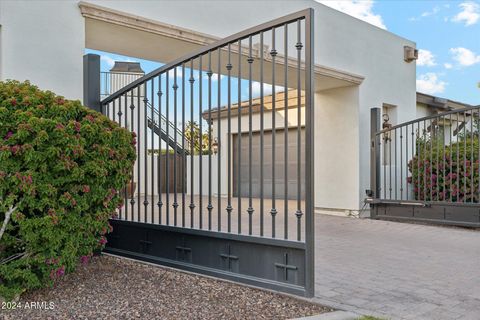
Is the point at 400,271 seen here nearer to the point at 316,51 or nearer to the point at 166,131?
the point at 166,131

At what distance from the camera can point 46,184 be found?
3254 millimetres

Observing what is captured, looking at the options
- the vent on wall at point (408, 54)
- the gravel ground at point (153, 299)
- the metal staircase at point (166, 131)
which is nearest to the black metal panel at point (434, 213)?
the vent on wall at point (408, 54)

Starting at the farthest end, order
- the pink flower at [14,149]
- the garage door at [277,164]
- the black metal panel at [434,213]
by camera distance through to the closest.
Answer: the garage door at [277,164] → the black metal panel at [434,213] → the pink flower at [14,149]

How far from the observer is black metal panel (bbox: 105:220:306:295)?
3.62 metres

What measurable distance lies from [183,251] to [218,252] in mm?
483

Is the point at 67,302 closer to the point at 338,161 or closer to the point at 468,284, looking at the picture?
the point at 468,284

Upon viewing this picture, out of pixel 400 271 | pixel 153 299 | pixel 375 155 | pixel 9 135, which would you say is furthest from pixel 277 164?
pixel 9 135

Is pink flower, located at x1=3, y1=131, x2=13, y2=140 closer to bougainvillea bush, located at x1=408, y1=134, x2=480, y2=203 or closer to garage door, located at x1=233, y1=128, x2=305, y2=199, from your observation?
bougainvillea bush, located at x1=408, y1=134, x2=480, y2=203

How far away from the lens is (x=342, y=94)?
9688mm

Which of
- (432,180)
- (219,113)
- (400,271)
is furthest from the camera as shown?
(432,180)

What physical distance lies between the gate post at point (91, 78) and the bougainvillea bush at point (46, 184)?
146cm

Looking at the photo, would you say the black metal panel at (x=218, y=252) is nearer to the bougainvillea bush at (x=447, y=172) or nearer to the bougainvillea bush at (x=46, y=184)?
the bougainvillea bush at (x=46, y=184)

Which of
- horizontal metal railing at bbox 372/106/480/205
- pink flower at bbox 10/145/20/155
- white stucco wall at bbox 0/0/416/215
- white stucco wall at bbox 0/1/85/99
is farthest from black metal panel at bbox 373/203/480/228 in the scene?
pink flower at bbox 10/145/20/155

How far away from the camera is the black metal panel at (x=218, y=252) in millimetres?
3623
